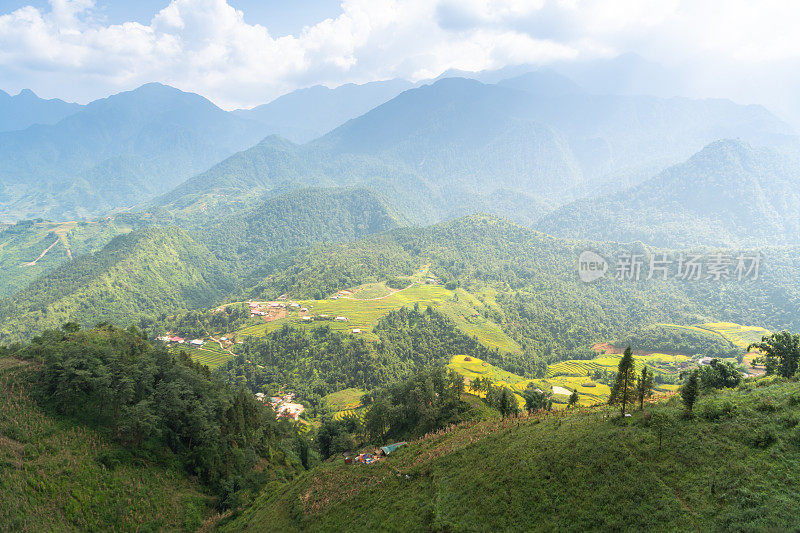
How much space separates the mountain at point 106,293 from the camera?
13475cm

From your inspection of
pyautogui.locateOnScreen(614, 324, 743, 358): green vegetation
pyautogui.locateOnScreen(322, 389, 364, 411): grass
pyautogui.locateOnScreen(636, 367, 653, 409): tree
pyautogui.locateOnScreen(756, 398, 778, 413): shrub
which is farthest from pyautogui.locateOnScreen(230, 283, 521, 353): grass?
pyautogui.locateOnScreen(756, 398, 778, 413): shrub

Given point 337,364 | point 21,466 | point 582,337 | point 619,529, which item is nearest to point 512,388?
point 337,364

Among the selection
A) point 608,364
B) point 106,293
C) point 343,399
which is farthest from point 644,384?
point 106,293

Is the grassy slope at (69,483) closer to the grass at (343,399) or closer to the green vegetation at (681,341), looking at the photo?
the grass at (343,399)

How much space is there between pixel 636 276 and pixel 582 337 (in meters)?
63.6

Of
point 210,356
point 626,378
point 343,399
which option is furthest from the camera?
point 210,356

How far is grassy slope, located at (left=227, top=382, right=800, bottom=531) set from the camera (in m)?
18.9

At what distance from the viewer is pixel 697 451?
21.9 m

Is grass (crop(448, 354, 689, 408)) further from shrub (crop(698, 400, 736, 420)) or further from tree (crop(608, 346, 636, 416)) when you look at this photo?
shrub (crop(698, 400, 736, 420))

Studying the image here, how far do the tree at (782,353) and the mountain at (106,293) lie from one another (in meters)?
177

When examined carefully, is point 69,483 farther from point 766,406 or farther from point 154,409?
point 766,406

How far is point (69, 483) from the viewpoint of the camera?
31.3m

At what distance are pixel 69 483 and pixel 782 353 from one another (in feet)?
229

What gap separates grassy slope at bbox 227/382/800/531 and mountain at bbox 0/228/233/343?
150 metres
